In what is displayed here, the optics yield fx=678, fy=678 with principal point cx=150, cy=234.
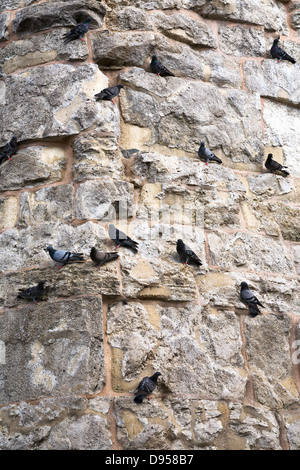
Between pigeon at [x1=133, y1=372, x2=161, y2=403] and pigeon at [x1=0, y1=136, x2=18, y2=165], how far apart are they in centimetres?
174

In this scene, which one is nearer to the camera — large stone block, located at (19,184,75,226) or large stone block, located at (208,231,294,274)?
large stone block, located at (19,184,75,226)

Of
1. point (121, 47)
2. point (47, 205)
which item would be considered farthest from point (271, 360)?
point (121, 47)

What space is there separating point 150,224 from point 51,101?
1.08 m

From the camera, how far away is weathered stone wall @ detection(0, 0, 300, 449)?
11.9ft

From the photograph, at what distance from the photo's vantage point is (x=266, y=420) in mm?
3822

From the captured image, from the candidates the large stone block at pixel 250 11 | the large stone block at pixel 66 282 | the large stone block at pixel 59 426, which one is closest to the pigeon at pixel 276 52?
the large stone block at pixel 250 11

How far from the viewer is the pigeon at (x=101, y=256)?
3.84 metres

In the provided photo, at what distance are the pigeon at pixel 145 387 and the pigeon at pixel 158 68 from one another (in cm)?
215

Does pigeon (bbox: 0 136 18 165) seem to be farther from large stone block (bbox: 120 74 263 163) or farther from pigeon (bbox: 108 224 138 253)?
pigeon (bbox: 108 224 138 253)

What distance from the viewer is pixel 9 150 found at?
→ 4383 millimetres

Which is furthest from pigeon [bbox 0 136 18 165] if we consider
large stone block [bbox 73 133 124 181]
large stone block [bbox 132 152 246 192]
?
large stone block [bbox 132 152 246 192]

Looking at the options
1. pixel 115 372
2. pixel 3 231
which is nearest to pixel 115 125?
pixel 3 231

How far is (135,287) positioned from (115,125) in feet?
3.78

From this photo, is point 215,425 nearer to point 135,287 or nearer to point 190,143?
point 135,287
